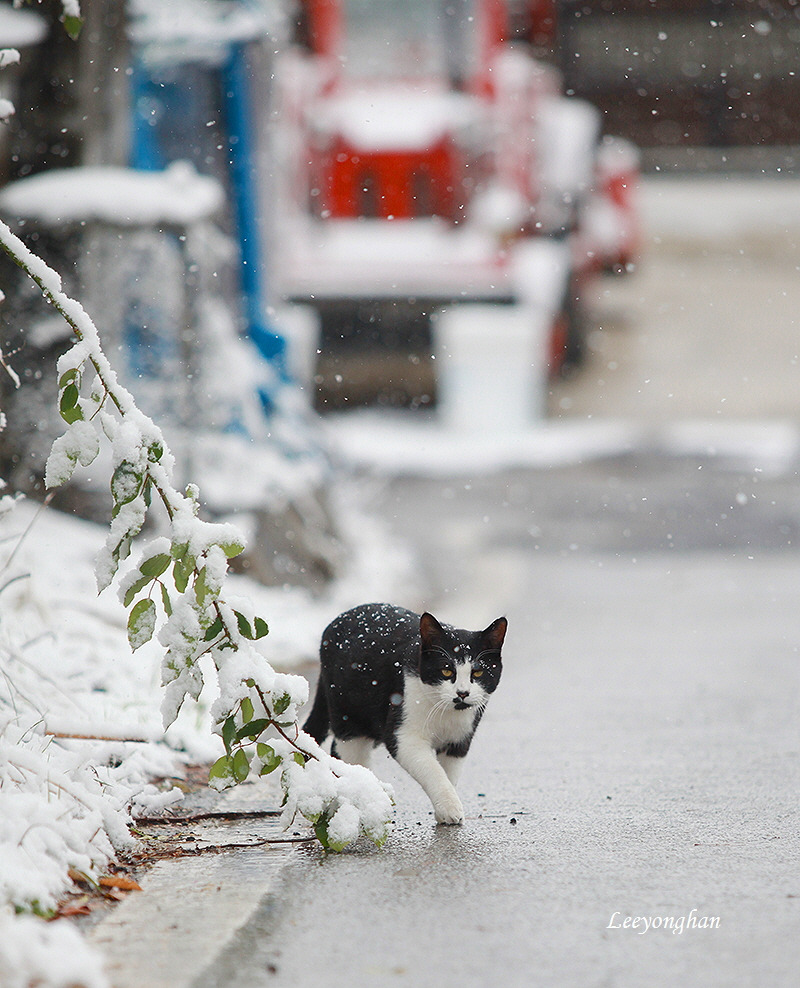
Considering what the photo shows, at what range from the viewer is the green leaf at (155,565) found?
3.51m

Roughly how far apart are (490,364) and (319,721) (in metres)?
9.36

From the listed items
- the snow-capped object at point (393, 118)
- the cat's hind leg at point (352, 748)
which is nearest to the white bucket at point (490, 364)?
the snow-capped object at point (393, 118)

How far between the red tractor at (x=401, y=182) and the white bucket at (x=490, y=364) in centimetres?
18

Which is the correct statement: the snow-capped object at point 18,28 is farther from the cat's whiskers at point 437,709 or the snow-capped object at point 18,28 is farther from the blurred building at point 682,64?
the blurred building at point 682,64

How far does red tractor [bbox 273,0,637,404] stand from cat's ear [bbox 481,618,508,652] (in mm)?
9490

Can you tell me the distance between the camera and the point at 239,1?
9.35 metres

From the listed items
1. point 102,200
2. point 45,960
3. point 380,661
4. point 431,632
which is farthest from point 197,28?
point 45,960

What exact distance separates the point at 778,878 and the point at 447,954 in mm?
948

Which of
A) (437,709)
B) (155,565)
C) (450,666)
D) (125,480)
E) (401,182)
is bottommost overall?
(437,709)

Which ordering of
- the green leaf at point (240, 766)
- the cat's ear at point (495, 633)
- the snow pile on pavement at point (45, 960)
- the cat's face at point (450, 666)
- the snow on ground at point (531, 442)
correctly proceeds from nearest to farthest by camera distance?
the snow pile on pavement at point (45, 960)
the green leaf at point (240, 766)
the cat's face at point (450, 666)
the cat's ear at point (495, 633)
the snow on ground at point (531, 442)

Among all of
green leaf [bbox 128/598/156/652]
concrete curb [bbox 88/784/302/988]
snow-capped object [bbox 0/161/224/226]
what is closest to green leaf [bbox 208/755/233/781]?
concrete curb [bbox 88/784/302/988]

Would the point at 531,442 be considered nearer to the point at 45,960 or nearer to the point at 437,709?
the point at 437,709

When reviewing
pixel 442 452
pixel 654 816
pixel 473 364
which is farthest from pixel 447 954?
pixel 473 364

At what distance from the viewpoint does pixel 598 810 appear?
416 cm
